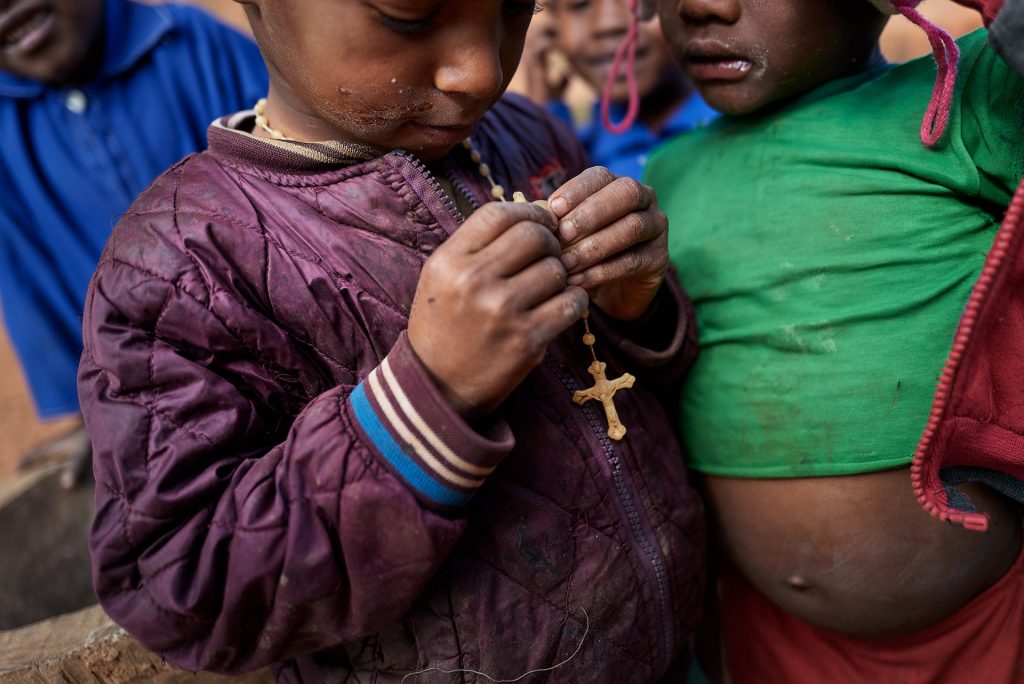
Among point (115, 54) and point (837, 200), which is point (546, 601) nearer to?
point (837, 200)

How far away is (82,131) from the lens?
2.13 m

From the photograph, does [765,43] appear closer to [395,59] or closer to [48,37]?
[395,59]

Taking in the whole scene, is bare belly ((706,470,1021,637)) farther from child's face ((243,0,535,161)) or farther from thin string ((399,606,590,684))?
child's face ((243,0,535,161))

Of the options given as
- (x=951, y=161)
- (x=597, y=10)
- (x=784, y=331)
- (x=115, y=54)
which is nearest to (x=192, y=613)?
(x=784, y=331)

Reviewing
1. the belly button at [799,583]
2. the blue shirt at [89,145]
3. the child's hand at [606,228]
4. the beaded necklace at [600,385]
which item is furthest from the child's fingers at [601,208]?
the blue shirt at [89,145]

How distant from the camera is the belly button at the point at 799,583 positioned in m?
1.24

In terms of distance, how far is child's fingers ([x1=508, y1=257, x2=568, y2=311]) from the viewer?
0.83 meters

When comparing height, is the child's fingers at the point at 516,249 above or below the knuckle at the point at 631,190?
above

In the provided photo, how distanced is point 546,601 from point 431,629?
15cm

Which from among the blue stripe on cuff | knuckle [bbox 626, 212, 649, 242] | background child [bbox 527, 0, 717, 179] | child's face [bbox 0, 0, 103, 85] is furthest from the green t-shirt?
child's face [bbox 0, 0, 103, 85]

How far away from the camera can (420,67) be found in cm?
92

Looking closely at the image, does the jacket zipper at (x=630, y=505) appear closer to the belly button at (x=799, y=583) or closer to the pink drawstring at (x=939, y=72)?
the belly button at (x=799, y=583)

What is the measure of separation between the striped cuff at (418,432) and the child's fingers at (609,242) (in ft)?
0.73

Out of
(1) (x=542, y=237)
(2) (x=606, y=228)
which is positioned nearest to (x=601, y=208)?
(2) (x=606, y=228)
